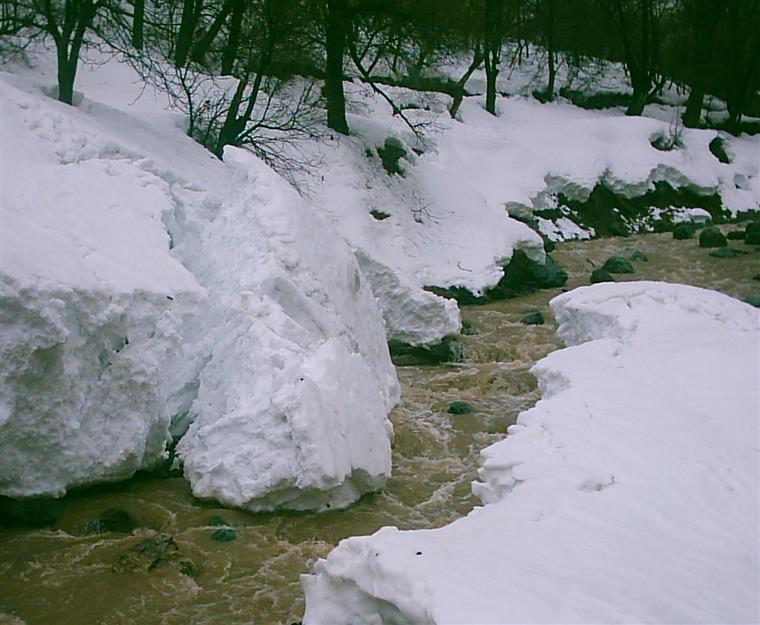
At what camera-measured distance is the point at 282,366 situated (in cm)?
675

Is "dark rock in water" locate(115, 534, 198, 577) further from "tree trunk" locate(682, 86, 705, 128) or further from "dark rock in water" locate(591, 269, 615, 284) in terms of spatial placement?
"tree trunk" locate(682, 86, 705, 128)

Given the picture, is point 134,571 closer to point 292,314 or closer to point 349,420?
point 349,420

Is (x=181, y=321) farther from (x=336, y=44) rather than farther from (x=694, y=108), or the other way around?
(x=694, y=108)

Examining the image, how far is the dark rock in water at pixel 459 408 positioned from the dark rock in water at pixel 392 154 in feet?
25.5

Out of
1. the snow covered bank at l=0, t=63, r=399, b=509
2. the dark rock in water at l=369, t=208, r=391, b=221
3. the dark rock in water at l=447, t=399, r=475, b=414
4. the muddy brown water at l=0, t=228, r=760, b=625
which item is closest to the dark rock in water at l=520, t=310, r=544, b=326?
the muddy brown water at l=0, t=228, r=760, b=625

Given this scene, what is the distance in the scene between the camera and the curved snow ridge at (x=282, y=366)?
20.7 feet

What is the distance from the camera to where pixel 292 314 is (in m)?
7.55

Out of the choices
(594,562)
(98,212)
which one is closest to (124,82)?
(98,212)

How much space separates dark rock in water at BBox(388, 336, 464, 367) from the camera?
10.8 meters

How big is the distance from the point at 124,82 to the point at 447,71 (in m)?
13.6

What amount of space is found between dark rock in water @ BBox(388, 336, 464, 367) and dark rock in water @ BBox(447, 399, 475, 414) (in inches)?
69.2

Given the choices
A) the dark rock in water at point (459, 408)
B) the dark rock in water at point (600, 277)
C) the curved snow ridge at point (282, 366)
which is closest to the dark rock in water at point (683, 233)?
the dark rock in water at point (600, 277)

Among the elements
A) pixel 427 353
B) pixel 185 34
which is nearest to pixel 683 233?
pixel 427 353

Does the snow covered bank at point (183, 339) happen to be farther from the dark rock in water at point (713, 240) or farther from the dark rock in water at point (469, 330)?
the dark rock in water at point (713, 240)
